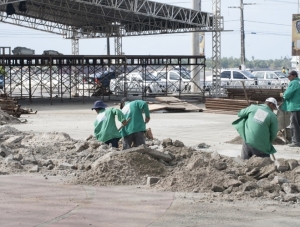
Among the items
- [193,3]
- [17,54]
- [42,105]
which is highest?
[193,3]

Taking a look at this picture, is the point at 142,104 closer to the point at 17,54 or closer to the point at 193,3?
the point at 17,54

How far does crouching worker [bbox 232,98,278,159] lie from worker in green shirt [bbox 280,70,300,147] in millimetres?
4392

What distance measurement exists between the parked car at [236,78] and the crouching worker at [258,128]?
3723 centimetres

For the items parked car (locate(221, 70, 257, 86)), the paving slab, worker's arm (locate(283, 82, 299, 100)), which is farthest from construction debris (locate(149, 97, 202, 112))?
the paving slab

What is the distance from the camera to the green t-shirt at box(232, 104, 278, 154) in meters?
11.6

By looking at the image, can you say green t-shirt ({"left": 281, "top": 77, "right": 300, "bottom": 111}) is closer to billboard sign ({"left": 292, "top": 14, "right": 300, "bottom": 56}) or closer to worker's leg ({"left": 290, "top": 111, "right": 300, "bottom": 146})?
worker's leg ({"left": 290, "top": 111, "right": 300, "bottom": 146})

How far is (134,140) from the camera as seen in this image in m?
14.0

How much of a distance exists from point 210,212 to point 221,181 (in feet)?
4.80

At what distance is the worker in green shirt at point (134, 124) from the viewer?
1396cm

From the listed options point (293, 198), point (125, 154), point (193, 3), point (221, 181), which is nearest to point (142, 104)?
point (125, 154)

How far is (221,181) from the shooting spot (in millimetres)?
10547

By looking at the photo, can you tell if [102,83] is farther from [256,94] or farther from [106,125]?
[106,125]

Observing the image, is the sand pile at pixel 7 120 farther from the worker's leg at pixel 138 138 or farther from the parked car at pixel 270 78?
the parked car at pixel 270 78

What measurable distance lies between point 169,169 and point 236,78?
3966cm
